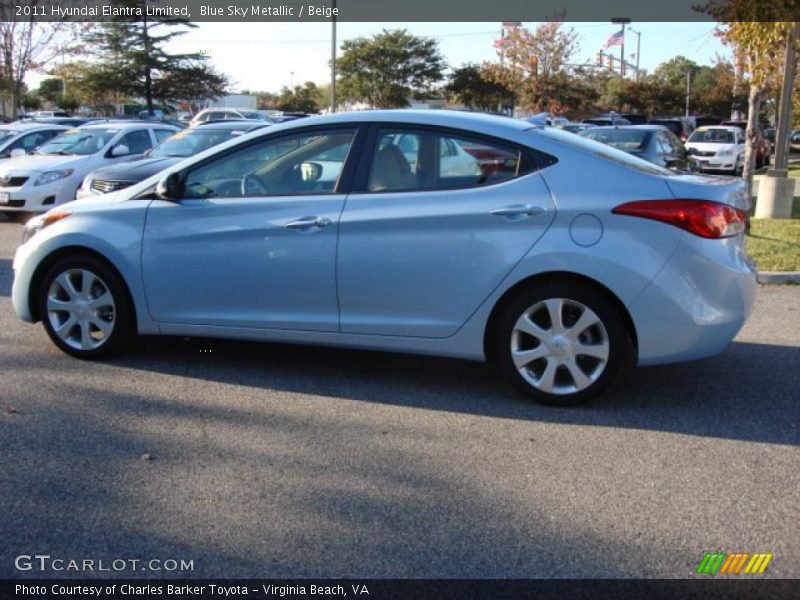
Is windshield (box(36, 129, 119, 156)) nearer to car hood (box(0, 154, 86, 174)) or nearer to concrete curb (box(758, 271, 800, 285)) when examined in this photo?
car hood (box(0, 154, 86, 174))

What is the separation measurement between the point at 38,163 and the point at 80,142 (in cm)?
113

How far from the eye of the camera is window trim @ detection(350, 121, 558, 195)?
5004mm

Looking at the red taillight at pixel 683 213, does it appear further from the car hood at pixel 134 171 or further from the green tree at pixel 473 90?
the green tree at pixel 473 90

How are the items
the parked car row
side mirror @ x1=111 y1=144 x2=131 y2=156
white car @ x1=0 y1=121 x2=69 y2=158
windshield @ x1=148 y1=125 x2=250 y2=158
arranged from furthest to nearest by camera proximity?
1. white car @ x1=0 y1=121 x2=69 y2=158
2. side mirror @ x1=111 y1=144 x2=131 y2=156
3. windshield @ x1=148 y1=125 x2=250 y2=158
4. the parked car row

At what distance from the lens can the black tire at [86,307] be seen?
5.66m

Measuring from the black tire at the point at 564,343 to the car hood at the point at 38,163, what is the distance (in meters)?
10.7

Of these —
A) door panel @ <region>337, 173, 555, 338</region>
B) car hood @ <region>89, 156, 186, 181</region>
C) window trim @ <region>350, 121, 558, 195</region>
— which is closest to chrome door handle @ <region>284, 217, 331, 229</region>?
door panel @ <region>337, 173, 555, 338</region>

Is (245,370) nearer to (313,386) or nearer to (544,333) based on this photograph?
(313,386)

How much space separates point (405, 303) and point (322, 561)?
2.09 meters

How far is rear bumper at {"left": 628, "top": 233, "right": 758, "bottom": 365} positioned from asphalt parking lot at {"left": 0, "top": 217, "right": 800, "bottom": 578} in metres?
0.41

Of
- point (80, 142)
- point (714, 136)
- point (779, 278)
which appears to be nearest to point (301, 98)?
point (714, 136)

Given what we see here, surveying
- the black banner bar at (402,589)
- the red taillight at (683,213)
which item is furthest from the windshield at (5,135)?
the black banner bar at (402,589)

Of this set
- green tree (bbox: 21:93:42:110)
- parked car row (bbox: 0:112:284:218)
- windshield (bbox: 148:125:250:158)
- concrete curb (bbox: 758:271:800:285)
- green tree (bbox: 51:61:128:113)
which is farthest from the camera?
green tree (bbox: 21:93:42:110)

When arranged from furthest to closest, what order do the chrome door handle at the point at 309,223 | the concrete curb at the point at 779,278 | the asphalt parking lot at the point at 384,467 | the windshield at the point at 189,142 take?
1. the windshield at the point at 189,142
2. the concrete curb at the point at 779,278
3. the chrome door handle at the point at 309,223
4. the asphalt parking lot at the point at 384,467
